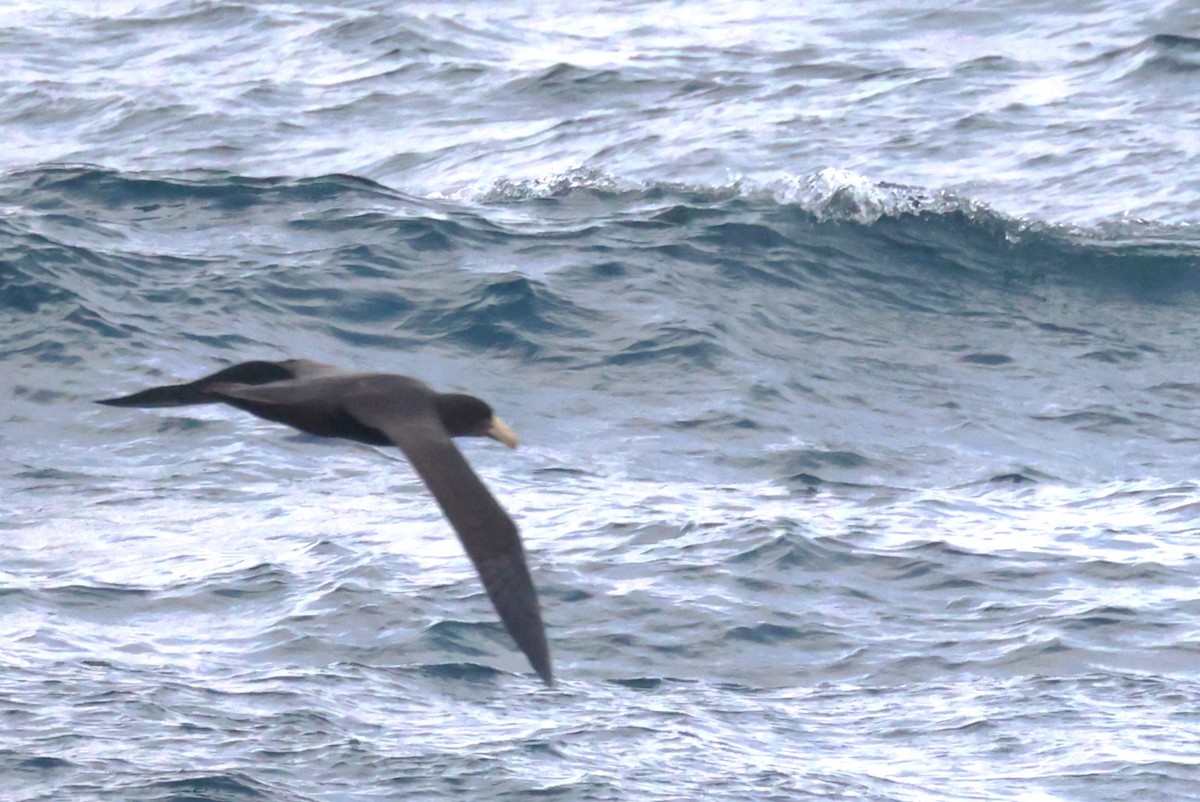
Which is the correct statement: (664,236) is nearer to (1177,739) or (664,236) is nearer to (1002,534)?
(1002,534)

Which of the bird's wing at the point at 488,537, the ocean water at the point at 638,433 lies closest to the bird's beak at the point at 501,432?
the bird's wing at the point at 488,537

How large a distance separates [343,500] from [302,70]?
13447 mm

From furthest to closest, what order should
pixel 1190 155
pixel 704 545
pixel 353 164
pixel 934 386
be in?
1. pixel 353 164
2. pixel 1190 155
3. pixel 934 386
4. pixel 704 545

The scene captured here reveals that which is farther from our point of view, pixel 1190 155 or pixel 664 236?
pixel 1190 155

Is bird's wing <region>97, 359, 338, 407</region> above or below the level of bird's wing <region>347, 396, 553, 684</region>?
above

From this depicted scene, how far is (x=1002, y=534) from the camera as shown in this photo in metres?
11.6

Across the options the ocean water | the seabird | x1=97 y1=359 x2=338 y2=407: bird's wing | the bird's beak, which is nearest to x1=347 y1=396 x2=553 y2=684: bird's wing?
the seabird

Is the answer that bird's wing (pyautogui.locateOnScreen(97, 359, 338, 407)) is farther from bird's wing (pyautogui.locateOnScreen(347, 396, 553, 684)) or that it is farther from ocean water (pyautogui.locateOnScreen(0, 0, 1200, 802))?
ocean water (pyautogui.locateOnScreen(0, 0, 1200, 802))

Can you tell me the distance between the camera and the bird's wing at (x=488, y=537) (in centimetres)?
540

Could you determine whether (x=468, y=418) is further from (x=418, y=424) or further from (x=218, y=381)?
(x=218, y=381)

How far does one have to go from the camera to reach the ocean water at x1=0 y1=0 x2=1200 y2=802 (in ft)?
30.1

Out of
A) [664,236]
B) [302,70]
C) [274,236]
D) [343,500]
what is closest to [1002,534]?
[343,500]

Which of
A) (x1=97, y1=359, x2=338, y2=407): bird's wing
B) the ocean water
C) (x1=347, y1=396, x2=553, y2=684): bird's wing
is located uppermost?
(x1=97, y1=359, x2=338, y2=407): bird's wing

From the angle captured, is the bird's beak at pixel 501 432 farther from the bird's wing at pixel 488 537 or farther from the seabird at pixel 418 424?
the bird's wing at pixel 488 537
